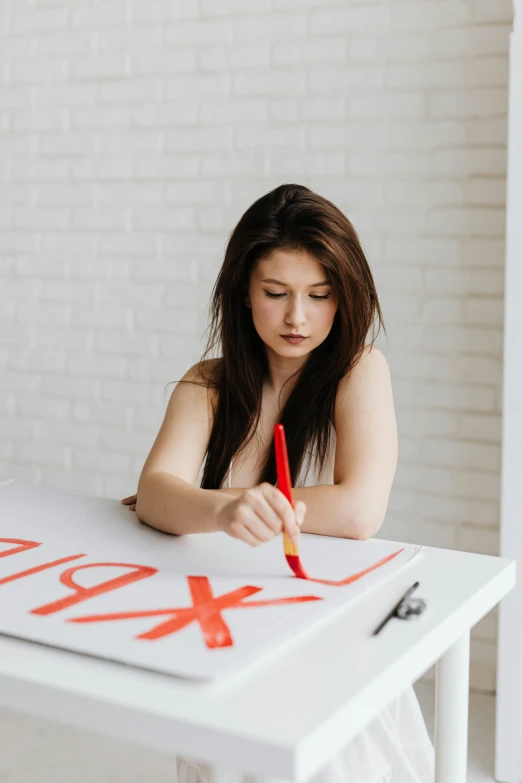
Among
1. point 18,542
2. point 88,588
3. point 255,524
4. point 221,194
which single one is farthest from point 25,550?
point 221,194

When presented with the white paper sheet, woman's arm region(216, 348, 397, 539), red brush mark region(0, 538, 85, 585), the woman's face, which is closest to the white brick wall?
woman's arm region(216, 348, 397, 539)

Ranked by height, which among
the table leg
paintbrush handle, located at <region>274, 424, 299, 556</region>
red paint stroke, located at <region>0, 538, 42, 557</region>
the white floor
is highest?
paintbrush handle, located at <region>274, 424, 299, 556</region>

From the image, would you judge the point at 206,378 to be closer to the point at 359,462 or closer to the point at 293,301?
the point at 293,301

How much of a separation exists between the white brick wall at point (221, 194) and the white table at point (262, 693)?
161 centimetres

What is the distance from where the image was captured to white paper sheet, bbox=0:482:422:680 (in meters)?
0.88

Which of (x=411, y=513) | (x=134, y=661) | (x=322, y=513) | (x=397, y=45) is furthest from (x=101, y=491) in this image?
(x=134, y=661)

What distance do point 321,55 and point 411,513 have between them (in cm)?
128

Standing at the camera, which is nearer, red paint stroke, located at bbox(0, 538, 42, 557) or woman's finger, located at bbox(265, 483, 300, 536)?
woman's finger, located at bbox(265, 483, 300, 536)

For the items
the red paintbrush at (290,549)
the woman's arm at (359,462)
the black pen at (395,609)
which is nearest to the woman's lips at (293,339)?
the woman's arm at (359,462)

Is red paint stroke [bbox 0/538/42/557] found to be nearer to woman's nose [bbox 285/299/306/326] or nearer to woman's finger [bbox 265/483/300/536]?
woman's finger [bbox 265/483/300/536]

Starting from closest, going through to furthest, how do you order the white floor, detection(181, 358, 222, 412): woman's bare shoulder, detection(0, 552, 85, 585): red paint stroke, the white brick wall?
1. detection(0, 552, 85, 585): red paint stroke
2. detection(181, 358, 222, 412): woman's bare shoulder
3. the white floor
4. the white brick wall

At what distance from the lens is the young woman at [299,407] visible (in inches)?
54.5

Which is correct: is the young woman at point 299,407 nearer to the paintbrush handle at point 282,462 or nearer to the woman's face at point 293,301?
the woman's face at point 293,301

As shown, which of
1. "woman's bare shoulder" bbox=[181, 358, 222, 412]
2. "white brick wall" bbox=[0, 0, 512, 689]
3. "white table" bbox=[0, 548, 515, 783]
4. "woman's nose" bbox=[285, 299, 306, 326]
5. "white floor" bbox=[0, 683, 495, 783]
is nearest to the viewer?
"white table" bbox=[0, 548, 515, 783]
